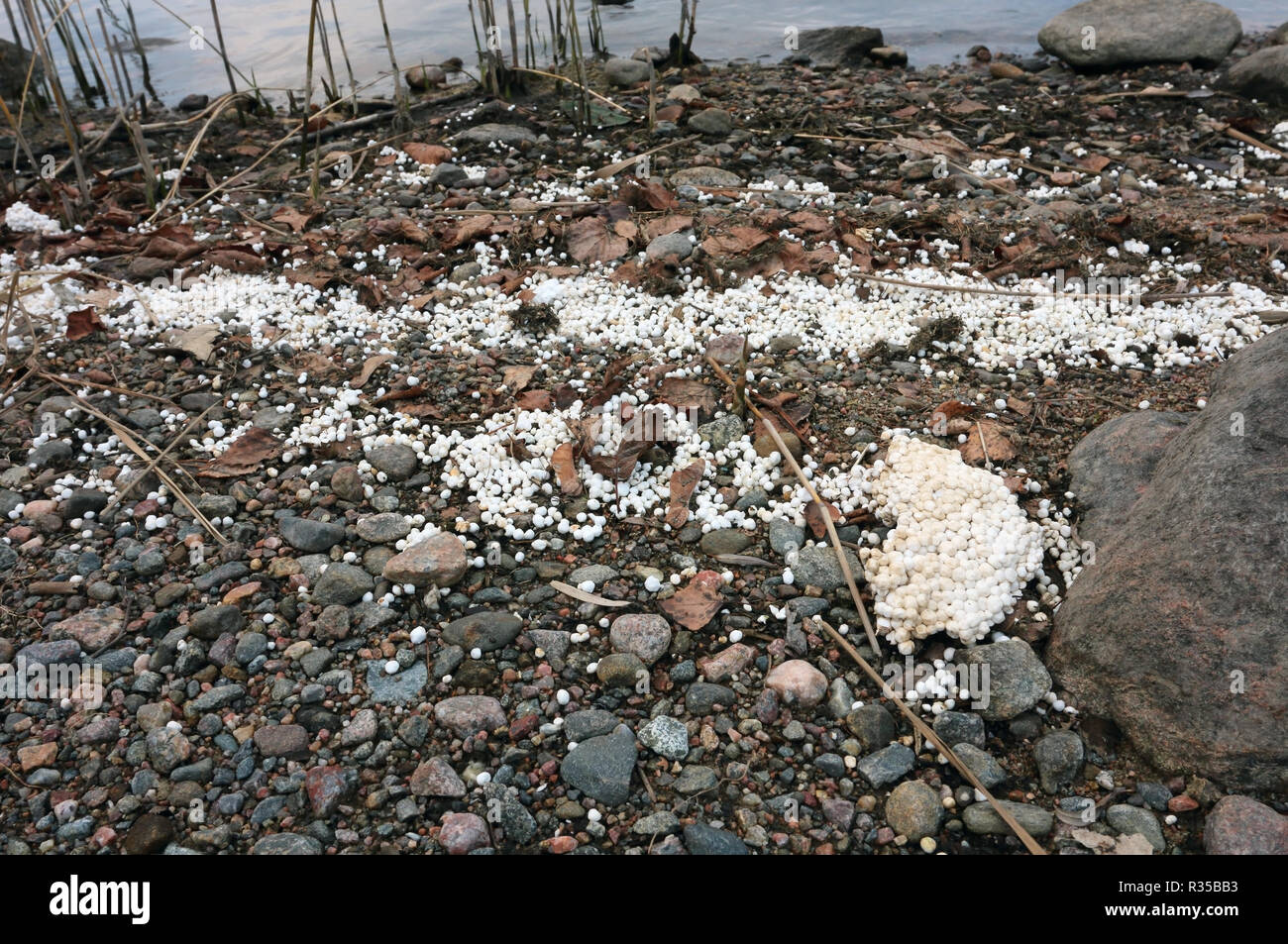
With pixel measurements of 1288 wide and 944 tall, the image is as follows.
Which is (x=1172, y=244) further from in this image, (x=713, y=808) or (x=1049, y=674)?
(x=713, y=808)

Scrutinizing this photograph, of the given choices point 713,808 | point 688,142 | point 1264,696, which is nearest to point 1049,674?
point 1264,696

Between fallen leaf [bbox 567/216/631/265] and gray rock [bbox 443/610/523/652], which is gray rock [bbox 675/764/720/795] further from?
fallen leaf [bbox 567/216/631/265]

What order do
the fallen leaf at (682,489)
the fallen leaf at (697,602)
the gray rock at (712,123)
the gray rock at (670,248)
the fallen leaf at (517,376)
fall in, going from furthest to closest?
the gray rock at (712,123), the gray rock at (670,248), the fallen leaf at (517,376), the fallen leaf at (682,489), the fallen leaf at (697,602)

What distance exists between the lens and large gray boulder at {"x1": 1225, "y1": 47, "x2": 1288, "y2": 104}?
7.22 meters

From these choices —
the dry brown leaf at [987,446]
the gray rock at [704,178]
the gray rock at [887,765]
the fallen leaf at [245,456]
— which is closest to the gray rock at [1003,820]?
the gray rock at [887,765]

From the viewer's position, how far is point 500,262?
16.3 feet

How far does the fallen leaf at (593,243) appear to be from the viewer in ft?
16.1

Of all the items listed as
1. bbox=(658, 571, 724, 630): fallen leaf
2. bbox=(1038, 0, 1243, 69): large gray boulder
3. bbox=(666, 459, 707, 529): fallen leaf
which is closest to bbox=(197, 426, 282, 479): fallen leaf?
bbox=(666, 459, 707, 529): fallen leaf

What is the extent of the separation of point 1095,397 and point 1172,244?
1.73m

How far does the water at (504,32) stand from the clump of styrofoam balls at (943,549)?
7827mm

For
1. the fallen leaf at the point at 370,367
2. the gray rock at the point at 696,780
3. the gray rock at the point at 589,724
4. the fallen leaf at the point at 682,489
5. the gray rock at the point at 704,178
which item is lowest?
the gray rock at the point at 696,780

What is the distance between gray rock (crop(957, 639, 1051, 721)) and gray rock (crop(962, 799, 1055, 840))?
315 mm

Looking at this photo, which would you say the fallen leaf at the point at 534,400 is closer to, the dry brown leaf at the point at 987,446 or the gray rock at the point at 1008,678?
the dry brown leaf at the point at 987,446
